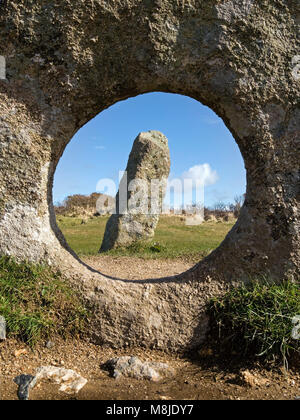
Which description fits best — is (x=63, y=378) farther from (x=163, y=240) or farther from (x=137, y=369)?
(x=163, y=240)

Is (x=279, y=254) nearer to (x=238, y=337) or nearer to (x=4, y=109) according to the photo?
(x=238, y=337)

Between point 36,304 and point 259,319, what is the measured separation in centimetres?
221

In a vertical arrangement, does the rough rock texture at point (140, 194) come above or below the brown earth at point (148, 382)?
above

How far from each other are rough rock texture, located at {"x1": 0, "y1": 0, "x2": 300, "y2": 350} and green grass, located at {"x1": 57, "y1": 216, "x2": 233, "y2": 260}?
5.77 meters

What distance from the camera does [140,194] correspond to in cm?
1066

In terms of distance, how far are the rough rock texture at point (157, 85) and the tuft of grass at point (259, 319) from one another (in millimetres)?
145

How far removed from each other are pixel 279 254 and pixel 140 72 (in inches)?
94.9

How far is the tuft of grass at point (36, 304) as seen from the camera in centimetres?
356

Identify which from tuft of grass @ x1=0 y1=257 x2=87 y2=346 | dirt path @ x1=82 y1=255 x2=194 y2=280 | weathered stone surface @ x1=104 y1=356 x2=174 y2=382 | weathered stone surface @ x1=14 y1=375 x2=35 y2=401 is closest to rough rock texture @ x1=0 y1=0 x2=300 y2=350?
tuft of grass @ x1=0 y1=257 x2=87 y2=346

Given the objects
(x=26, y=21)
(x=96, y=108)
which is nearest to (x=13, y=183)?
(x=96, y=108)

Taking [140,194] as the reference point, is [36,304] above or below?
below

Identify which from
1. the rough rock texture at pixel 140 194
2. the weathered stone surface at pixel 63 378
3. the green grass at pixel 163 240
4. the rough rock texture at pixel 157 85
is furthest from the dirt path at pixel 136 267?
the weathered stone surface at pixel 63 378

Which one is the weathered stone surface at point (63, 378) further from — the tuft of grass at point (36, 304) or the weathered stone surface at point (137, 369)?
the tuft of grass at point (36, 304)

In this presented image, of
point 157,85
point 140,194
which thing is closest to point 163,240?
point 140,194
